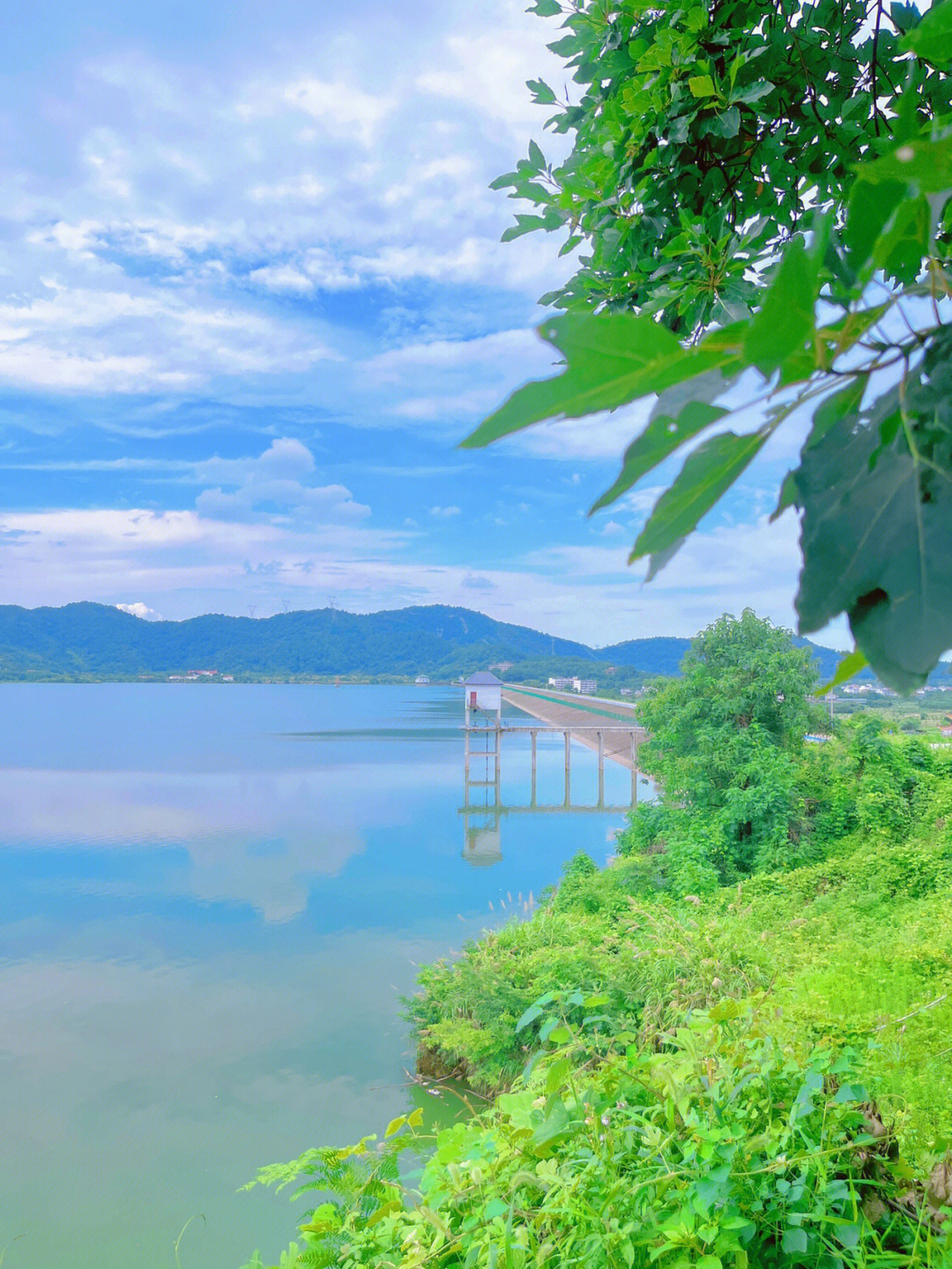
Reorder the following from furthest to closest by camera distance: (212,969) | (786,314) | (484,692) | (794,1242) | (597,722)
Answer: (597,722)
(484,692)
(212,969)
(794,1242)
(786,314)

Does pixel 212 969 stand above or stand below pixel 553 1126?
below

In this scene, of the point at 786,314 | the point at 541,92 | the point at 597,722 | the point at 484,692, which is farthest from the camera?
the point at 597,722

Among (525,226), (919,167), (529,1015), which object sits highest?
(525,226)

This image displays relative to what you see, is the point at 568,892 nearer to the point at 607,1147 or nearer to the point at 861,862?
the point at 861,862

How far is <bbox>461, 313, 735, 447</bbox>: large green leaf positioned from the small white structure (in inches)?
591

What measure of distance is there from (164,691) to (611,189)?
7321 cm

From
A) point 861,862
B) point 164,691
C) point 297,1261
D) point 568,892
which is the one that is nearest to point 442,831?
point 568,892

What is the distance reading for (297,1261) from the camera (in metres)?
1.32

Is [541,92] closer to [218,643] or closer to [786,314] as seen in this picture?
[786,314]

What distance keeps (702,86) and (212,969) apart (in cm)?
974

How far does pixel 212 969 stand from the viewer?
8.88m

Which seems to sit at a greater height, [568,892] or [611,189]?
[611,189]

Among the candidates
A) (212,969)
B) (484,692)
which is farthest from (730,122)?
(484,692)

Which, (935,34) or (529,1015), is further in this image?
(529,1015)
